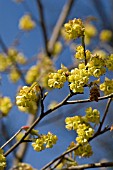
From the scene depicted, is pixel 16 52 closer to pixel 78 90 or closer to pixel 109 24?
pixel 78 90

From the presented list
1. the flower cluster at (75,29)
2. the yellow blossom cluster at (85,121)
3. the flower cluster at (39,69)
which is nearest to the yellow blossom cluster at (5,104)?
the yellow blossom cluster at (85,121)

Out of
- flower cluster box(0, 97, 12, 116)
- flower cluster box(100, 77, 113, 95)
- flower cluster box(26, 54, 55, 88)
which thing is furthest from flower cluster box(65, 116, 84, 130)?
flower cluster box(26, 54, 55, 88)

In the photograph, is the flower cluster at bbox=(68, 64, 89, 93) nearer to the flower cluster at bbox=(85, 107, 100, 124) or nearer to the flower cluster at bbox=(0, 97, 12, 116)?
the flower cluster at bbox=(85, 107, 100, 124)

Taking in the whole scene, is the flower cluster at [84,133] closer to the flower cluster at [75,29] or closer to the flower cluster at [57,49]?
the flower cluster at [75,29]

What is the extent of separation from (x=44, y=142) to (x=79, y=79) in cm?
27

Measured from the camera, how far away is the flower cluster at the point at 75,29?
1358mm

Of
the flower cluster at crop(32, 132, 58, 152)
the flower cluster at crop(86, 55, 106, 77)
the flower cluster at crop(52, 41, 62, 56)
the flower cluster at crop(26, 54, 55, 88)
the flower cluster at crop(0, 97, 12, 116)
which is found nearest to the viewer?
the flower cluster at crop(86, 55, 106, 77)

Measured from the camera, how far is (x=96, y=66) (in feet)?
4.19

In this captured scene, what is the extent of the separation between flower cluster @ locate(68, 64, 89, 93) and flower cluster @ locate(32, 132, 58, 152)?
210 millimetres

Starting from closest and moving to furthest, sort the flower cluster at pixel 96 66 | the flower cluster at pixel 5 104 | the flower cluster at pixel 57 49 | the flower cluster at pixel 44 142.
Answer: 1. the flower cluster at pixel 96 66
2. the flower cluster at pixel 44 142
3. the flower cluster at pixel 5 104
4. the flower cluster at pixel 57 49

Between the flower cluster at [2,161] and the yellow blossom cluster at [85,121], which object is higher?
the yellow blossom cluster at [85,121]

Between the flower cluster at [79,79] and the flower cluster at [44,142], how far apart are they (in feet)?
0.69

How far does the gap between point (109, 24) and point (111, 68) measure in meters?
4.90

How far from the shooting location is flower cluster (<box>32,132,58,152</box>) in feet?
4.57
